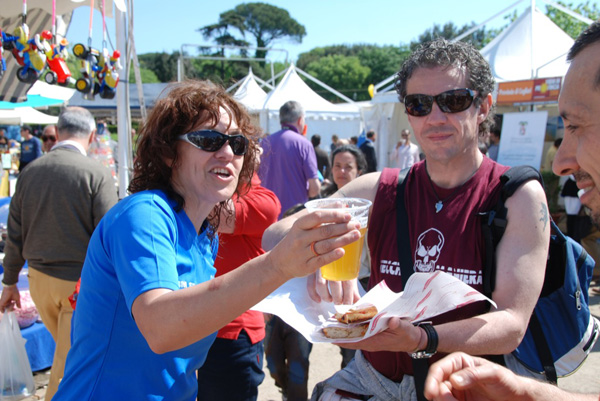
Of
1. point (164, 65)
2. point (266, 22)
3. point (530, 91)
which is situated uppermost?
point (266, 22)

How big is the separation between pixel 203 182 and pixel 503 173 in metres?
1.13

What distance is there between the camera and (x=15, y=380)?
3764mm

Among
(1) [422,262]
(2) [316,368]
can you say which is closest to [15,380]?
(2) [316,368]

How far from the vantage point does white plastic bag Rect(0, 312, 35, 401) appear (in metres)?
3.63

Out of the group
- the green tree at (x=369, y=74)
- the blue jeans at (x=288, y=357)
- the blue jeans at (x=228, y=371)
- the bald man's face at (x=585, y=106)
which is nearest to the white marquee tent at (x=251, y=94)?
the blue jeans at (x=288, y=357)

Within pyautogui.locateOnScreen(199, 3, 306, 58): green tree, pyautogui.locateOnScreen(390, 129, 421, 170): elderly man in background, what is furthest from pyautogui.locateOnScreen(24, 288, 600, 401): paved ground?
pyautogui.locateOnScreen(199, 3, 306, 58): green tree

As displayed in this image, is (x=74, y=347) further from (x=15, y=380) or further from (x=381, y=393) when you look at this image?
(x=15, y=380)

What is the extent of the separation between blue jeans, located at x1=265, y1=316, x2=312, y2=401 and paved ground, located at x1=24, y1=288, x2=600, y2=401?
0.69 meters

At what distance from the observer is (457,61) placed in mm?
1789

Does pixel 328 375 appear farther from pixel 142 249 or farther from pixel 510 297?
pixel 142 249

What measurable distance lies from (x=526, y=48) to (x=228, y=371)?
1129 centimetres

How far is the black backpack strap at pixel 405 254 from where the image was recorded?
1544 millimetres

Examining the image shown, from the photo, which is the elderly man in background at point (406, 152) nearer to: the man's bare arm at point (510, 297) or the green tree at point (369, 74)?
the man's bare arm at point (510, 297)

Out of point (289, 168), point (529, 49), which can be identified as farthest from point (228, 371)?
point (529, 49)
